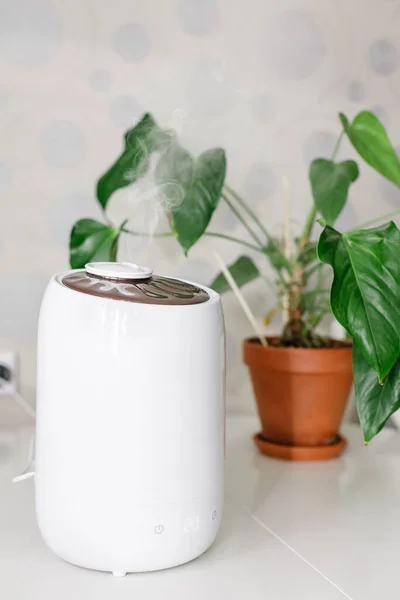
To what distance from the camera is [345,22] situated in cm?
143

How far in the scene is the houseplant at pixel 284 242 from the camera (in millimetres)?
981

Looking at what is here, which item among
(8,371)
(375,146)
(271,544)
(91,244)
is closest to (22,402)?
(8,371)

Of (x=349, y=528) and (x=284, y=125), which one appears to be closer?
(x=349, y=528)

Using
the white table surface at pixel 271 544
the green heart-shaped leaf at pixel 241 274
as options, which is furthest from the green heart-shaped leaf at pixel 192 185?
the white table surface at pixel 271 544

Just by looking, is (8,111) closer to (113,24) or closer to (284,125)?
(113,24)

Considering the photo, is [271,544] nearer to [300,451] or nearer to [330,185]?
[300,451]

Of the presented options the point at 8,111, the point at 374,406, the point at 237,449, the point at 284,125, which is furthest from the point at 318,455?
the point at 8,111

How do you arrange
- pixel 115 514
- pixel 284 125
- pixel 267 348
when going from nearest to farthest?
pixel 115 514 < pixel 267 348 < pixel 284 125

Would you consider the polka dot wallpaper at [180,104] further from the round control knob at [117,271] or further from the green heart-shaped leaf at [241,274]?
the round control knob at [117,271]

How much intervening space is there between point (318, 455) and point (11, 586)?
597 millimetres

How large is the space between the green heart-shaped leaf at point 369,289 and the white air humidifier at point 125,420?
14 centimetres

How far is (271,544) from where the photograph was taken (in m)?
0.83

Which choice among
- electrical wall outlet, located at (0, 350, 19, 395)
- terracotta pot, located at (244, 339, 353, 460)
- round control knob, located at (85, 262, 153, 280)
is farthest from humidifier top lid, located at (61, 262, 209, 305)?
electrical wall outlet, located at (0, 350, 19, 395)

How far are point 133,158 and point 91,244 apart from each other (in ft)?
0.48
